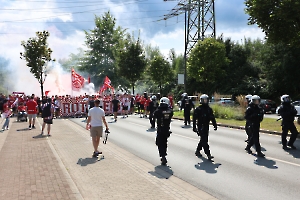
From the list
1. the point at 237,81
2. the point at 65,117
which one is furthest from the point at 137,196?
the point at 237,81

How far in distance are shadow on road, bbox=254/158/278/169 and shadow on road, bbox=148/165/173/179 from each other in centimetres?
234

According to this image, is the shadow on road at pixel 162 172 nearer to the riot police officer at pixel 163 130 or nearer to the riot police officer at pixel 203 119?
the riot police officer at pixel 163 130

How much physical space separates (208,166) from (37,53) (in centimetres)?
2644

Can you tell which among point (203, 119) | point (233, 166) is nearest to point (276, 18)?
point (203, 119)

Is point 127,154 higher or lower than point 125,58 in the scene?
lower

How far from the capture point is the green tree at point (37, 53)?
1229 inches

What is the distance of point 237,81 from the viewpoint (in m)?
39.0

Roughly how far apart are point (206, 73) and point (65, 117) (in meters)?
15.3

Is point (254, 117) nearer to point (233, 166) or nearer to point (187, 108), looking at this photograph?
point (233, 166)

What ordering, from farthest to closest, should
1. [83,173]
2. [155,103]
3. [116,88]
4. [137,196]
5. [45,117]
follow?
[116,88]
[155,103]
[45,117]
[83,173]
[137,196]

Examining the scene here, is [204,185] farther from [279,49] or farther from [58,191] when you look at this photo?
[279,49]

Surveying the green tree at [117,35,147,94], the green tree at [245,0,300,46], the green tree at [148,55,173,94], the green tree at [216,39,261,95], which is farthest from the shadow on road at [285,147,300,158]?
the green tree at [148,55,173,94]

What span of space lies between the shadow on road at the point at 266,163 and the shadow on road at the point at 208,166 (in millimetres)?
1042

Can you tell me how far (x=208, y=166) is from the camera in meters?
8.46
